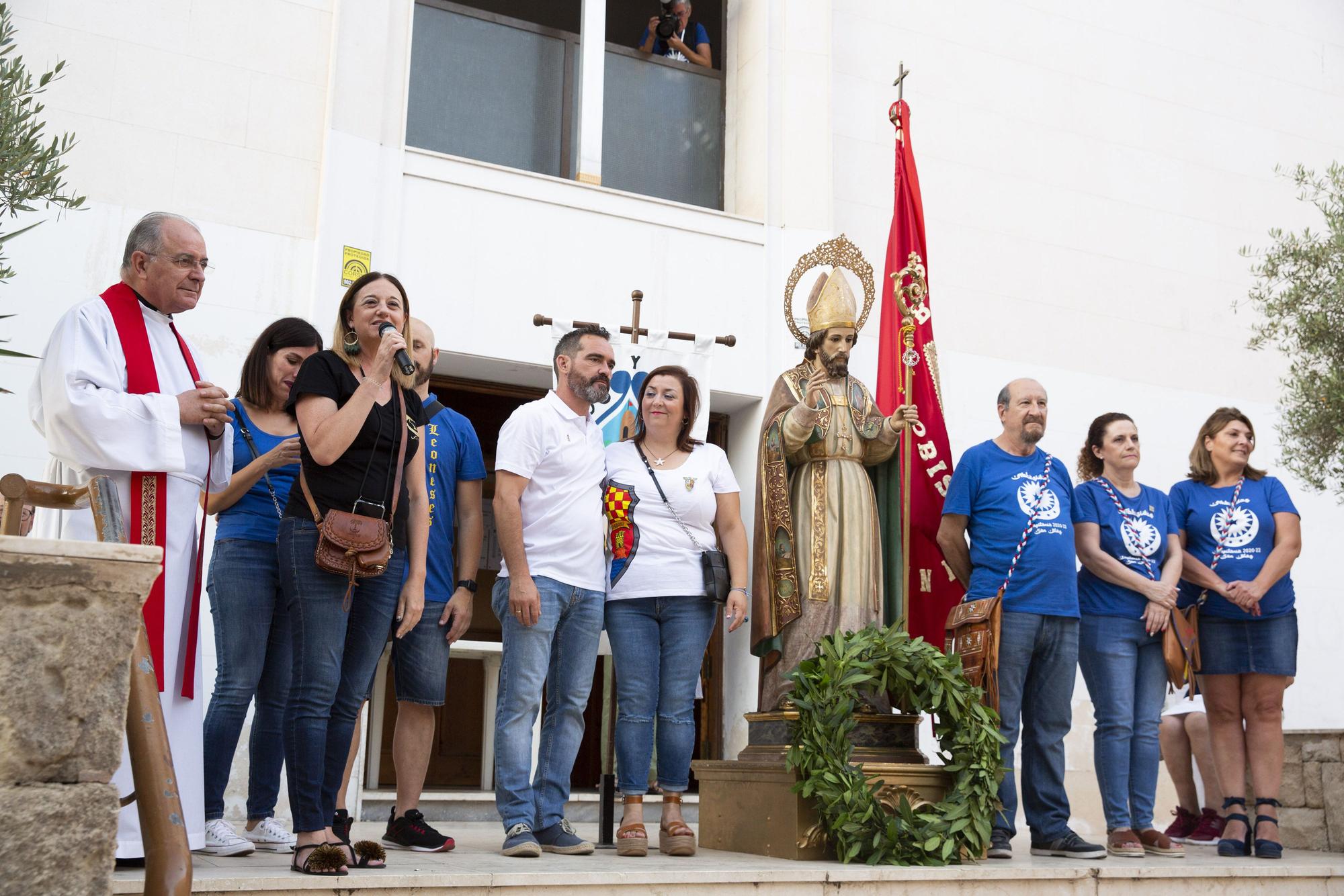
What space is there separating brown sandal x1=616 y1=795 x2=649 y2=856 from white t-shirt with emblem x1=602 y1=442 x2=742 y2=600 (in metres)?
0.75

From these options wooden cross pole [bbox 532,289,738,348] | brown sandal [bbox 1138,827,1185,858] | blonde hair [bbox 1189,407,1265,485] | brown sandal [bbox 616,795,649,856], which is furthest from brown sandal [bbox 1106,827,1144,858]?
wooden cross pole [bbox 532,289,738,348]

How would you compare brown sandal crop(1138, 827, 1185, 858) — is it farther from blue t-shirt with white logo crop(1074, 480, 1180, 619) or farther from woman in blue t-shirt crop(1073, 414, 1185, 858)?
blue t-shirt with white logo crop(1074, 480, 1180, 619)

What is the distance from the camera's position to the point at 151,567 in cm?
207

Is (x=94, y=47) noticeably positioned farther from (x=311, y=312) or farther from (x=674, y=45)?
(x=674, y=45)

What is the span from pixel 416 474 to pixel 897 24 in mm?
5538

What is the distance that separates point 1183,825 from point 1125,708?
1307 mm

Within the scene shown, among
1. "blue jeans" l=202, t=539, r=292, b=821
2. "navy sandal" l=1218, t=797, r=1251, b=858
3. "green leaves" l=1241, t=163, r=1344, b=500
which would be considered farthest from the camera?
"green leaves" l=1241, t=163, r=1344, b=500

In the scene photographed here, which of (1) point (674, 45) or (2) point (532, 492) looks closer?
(2) point (532, 492)

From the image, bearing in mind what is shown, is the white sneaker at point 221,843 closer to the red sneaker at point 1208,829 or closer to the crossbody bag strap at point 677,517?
the crossbody bag strap at point 677,517

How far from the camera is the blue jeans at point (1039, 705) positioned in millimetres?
4586

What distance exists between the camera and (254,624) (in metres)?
3.74

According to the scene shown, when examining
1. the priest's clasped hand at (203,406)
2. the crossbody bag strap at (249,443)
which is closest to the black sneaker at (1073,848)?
the crossbody bag strap at (249,443)

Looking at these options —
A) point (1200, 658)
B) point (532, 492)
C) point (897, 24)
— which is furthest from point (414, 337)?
point (897, 24)

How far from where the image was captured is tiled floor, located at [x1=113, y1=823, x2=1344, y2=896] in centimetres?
301
